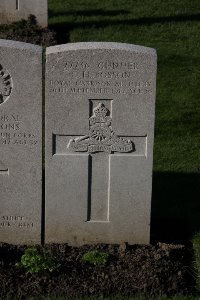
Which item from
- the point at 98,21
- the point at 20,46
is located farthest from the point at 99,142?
the point at 98,21

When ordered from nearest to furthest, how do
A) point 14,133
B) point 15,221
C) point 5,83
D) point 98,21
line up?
point 5,83 < point 14,133 < point 15,221 < point 98,21

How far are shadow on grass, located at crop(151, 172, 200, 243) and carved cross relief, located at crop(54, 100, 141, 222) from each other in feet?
2.23

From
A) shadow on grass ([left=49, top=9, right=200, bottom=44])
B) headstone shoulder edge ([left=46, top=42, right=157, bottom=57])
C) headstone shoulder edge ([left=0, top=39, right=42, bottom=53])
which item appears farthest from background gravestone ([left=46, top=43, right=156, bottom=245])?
shadow on grass ([left=49, top=9, right=200, bottom=44])

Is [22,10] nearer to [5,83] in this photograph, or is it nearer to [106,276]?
[5,83]

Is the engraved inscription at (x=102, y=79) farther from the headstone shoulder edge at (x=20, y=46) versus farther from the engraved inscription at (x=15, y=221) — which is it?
the engraved inscription at (x=15, y=221)

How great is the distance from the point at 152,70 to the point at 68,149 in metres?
0.99

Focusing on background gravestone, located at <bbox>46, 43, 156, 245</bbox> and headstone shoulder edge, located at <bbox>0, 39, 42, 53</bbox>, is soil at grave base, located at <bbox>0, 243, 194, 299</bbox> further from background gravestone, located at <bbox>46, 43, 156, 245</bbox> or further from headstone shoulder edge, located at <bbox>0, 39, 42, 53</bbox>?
headstone shoulder edge, located at <bbox>0, 39, 42, 53</bbox>

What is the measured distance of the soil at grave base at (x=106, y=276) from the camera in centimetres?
681

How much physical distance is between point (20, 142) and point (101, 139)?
687 millimetres

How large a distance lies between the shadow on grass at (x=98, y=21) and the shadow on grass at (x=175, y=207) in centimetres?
559

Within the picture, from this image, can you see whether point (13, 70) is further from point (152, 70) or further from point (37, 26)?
point (37, 26)

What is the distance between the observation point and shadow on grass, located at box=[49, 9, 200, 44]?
575 inches

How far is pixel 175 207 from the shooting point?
27.9 feet

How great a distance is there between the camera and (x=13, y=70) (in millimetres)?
7059
